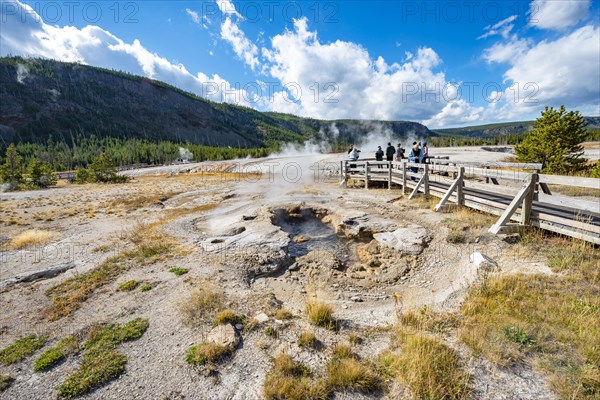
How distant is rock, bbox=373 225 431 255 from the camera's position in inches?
315

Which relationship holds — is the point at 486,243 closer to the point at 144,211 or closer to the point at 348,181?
the point at 348,181

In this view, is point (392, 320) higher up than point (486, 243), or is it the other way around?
point (486, 243)

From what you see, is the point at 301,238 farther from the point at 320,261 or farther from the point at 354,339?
the point at 354,339

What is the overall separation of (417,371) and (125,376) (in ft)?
13.0

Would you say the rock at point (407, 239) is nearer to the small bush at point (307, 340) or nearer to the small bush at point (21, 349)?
the small bush at point (307, 340)

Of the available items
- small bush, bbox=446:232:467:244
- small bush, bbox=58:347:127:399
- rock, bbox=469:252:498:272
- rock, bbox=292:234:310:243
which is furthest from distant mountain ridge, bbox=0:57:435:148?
rock, bbox=469:252:498:272

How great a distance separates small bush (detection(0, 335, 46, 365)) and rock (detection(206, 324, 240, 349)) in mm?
2984

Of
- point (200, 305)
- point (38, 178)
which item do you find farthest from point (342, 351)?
point (38, 178)

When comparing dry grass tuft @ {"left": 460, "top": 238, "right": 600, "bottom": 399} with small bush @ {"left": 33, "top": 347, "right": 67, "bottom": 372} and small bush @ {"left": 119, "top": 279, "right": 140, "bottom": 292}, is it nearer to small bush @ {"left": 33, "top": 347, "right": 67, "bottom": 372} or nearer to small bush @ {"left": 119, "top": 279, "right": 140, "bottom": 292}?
small bush @ {"left": 33, "top": 347, "right": 67, "bottom": 372}

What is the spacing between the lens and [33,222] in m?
15.2

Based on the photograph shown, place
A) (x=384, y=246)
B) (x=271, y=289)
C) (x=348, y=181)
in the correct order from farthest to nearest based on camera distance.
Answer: (x=348, y=181), (x=384, y=246), (x=271, y=289)

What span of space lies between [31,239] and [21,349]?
9362 millimetres

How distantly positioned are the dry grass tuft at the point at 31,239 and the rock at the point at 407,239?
44.3ft

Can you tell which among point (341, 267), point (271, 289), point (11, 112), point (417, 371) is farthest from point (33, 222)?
point (11, 112)
